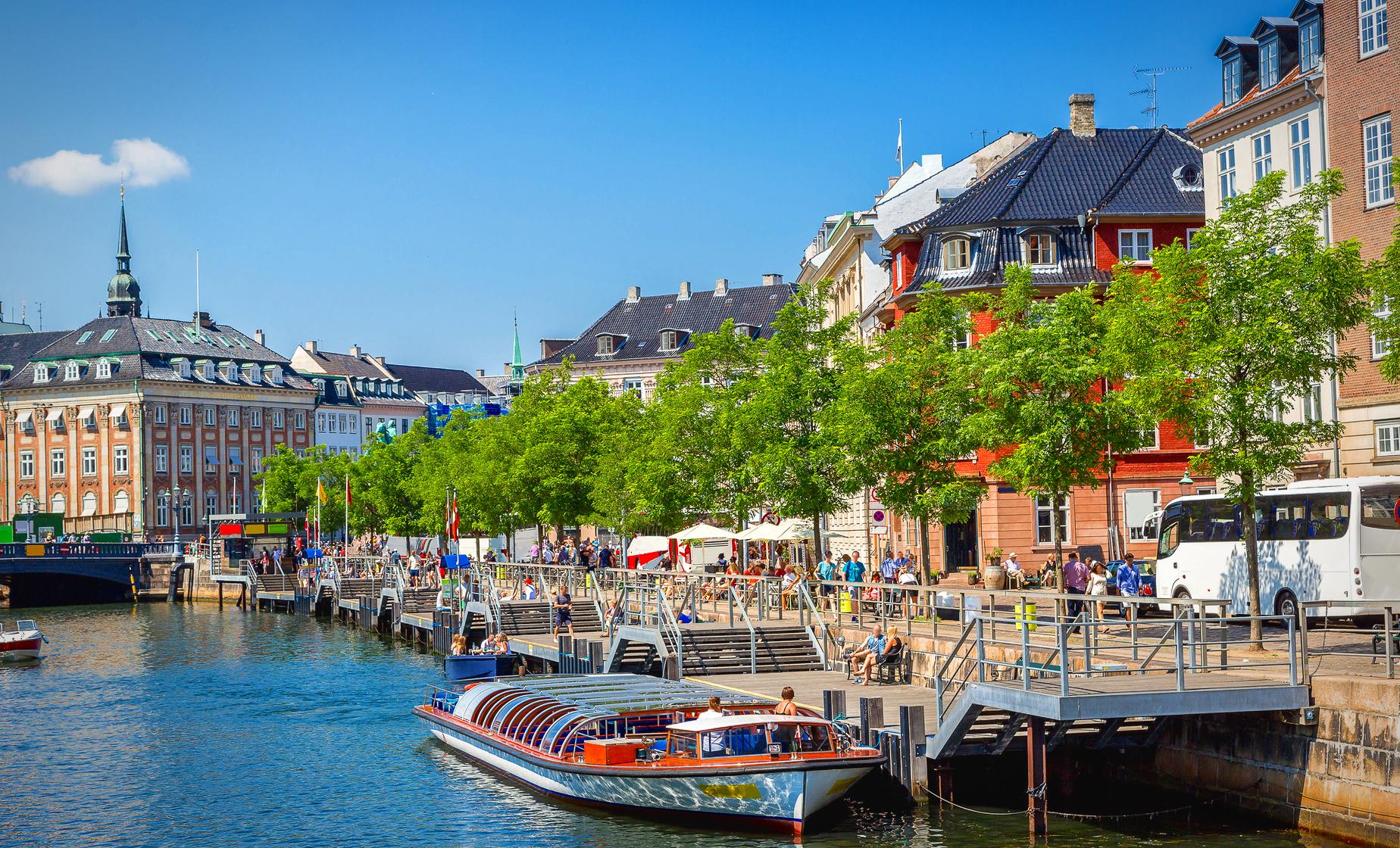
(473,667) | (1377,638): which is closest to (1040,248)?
(473,667)

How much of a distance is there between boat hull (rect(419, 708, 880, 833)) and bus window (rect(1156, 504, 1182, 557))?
15.4 metres

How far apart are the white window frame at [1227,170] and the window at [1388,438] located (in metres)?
9.94

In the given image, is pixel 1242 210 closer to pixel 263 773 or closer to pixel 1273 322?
pixel 1273 322

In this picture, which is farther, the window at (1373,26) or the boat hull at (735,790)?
the window at (1373,26)

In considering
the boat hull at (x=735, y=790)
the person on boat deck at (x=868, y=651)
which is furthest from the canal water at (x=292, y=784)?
the person on boat deck at (x=868, y=651)

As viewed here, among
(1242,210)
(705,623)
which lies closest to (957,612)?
(705,623)

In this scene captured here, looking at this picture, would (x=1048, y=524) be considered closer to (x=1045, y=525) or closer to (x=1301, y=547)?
(x=1045, y=525)

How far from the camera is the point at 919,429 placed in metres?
45.8

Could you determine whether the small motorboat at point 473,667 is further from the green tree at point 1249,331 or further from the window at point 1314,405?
the window at point 1314,405

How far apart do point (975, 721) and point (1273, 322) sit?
29.7 ft

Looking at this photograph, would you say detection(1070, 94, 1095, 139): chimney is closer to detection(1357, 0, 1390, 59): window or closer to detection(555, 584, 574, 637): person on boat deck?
detection(1357, 0, 1390, 59): window

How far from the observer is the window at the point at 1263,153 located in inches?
1848

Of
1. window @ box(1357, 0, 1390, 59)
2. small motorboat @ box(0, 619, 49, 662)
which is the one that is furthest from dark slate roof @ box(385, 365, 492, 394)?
window @ box(1357, 0, 1390, 59)

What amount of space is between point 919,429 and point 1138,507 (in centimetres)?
1779
